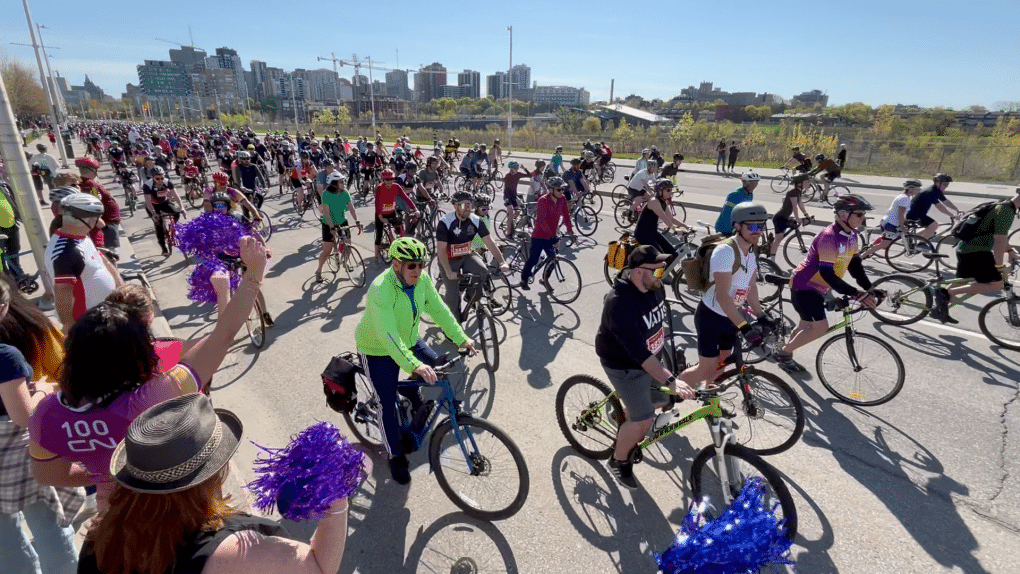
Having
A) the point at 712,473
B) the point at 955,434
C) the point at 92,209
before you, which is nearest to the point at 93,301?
the point at 92,209

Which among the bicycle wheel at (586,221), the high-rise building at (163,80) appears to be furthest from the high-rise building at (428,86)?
the bicycle wheel at (586,221)

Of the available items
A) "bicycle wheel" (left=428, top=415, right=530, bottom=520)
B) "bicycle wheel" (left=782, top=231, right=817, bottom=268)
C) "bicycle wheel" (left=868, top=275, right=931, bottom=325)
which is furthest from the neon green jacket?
"bicycle wheel" (left=782, top=231, right=817, bottom=268)

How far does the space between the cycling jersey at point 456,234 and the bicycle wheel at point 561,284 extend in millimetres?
1777

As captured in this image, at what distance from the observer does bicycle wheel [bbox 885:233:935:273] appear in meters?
9.18

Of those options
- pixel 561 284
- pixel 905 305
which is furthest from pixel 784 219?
pixel 561 284

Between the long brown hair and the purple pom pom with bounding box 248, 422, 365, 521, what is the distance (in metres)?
0.29

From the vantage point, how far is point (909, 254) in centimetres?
969

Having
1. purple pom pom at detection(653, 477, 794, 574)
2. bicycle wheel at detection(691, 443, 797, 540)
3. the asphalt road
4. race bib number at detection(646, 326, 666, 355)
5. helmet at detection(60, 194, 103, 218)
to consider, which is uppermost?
helmet at detection(60, 194, 103, 218)

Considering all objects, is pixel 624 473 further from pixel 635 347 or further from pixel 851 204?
pixel 851 204

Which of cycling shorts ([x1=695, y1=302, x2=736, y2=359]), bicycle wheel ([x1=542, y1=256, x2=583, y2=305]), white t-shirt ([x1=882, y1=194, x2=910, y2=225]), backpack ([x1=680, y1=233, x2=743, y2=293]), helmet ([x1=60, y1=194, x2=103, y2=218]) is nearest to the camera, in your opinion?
helmet ([x1=60, y1=194, x2=103, y2=218])

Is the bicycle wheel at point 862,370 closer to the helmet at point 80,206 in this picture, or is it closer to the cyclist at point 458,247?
the cyclist at point 458,247

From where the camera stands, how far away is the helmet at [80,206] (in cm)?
390

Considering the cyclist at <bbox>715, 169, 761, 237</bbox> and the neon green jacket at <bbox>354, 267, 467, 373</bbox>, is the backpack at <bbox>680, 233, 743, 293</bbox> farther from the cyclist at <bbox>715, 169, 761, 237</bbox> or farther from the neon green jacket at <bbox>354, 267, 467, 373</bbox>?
the cyclist at <bbox>715, 169, 761, 237</bbox>

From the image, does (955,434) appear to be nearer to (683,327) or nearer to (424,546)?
(683,327)
